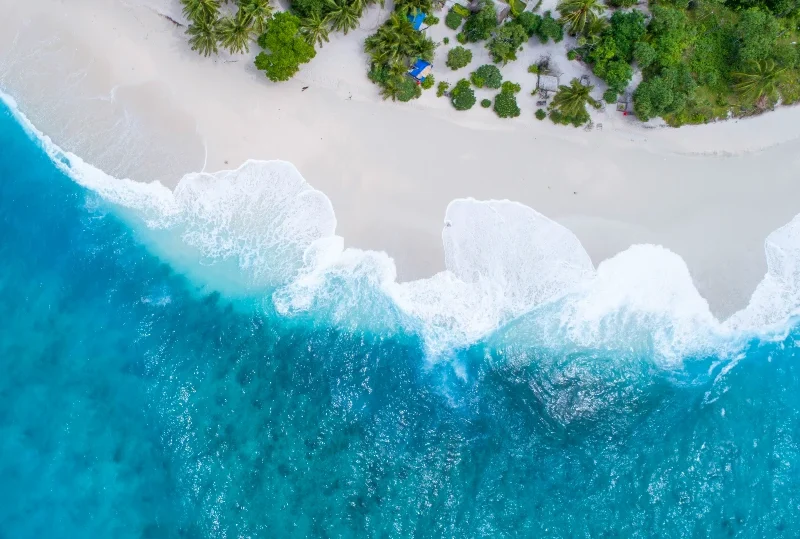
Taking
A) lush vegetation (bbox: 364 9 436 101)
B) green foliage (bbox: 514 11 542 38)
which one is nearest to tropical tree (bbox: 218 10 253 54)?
lush vegetation (bbox: 364 9 436 101)

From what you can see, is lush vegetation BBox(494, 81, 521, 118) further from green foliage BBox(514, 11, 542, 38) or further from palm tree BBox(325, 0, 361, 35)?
palm tree BBox(325, 0, 361, 35)

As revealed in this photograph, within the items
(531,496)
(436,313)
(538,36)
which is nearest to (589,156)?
(538,36)

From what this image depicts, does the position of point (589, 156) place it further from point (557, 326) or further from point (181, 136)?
point (181, 136)

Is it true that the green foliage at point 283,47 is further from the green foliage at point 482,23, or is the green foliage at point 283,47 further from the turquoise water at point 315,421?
the turquoise water at point 315,421

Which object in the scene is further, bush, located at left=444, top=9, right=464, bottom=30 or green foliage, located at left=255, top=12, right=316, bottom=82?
bush, located at left=444, top=9, right=464, bottom=30

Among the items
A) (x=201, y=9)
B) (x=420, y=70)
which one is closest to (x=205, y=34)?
(x=201, y=9)
